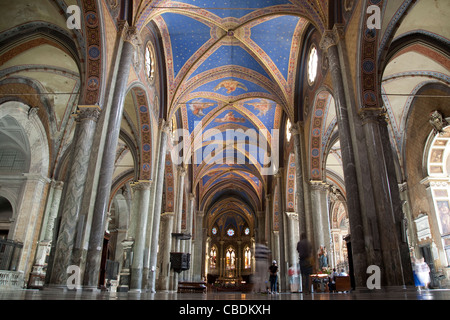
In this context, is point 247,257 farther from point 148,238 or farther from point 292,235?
point 148,238

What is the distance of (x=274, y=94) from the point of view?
16297 mm

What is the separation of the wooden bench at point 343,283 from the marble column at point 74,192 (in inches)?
340

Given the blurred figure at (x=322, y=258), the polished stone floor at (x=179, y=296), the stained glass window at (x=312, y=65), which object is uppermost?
the stained glass window at (x=312, y=65)

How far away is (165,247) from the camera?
16.0 meters

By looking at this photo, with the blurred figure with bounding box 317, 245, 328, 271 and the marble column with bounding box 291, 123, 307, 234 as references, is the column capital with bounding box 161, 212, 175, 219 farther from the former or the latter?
the blurred figure with bounding box 317, 245, 328, 271

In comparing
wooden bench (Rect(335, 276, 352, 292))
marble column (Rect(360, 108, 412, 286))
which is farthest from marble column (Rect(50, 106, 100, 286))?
wooden bench (Rect(335, 276, 352, 292))

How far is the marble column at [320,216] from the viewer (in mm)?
12344

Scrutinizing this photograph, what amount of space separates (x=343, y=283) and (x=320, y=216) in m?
2.63

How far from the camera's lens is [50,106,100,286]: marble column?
6.43 meters

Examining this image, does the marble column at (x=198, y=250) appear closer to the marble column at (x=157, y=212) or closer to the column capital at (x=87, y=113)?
the marble column at (x=157, y=212)

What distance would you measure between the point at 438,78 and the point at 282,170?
29.7 feet

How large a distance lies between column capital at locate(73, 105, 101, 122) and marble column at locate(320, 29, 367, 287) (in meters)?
6.26
